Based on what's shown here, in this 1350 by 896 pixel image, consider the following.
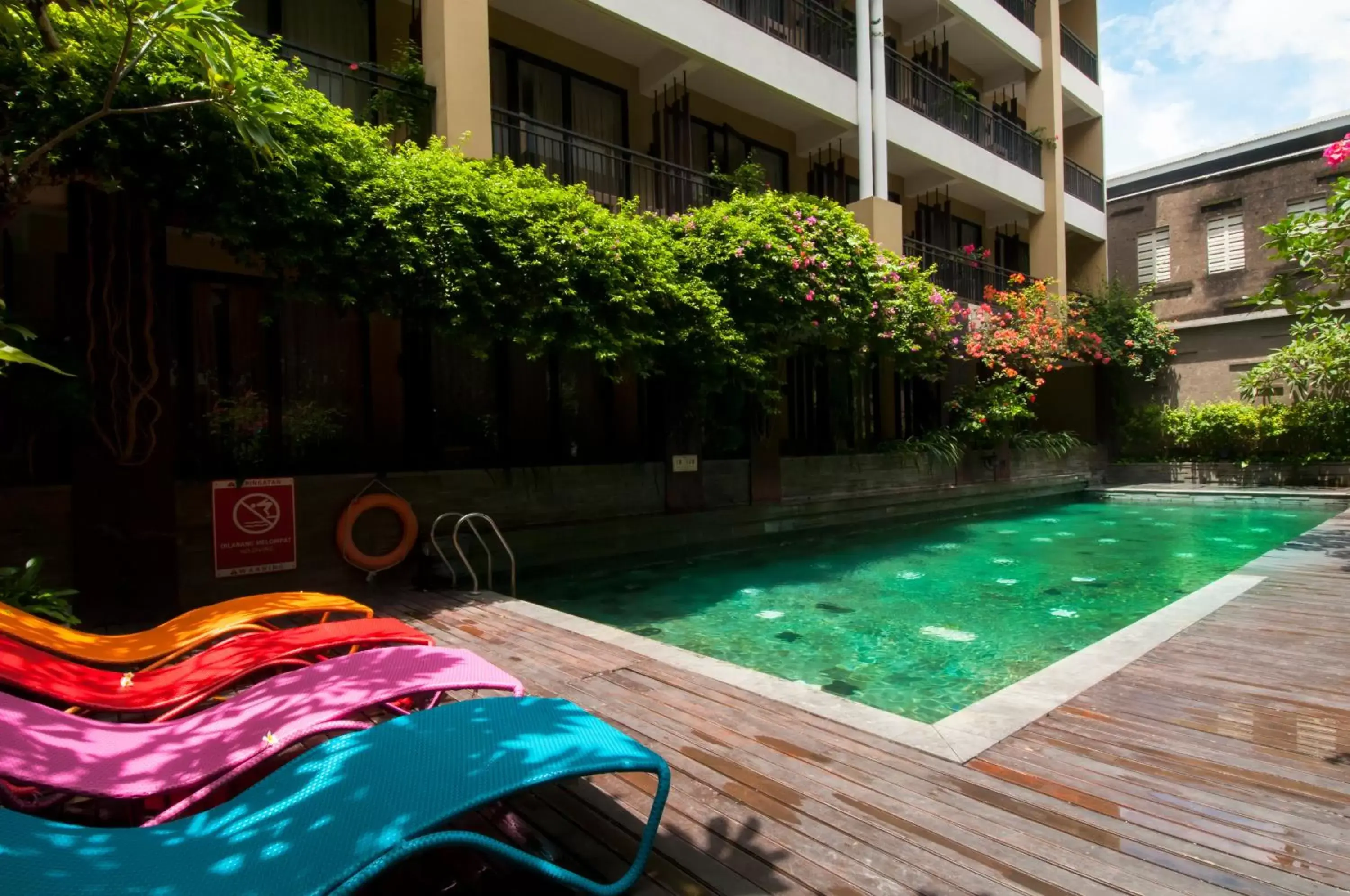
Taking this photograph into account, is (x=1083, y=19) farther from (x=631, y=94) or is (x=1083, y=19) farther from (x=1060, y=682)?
(x=1060, y=682)

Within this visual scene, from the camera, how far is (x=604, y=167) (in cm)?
1055

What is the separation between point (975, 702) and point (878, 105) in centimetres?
1163

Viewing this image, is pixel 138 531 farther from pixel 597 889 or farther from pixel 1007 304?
pixel 1007 304

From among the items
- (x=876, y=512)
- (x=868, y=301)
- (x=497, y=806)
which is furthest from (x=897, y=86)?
(x=497, y=806)

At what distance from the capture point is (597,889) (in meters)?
1.78

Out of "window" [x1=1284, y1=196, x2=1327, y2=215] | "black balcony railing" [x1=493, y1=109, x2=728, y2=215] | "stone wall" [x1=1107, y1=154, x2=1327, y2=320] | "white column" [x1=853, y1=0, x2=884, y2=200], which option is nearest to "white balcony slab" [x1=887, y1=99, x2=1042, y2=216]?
"white column" [x1=853, y1=0, x2=884, y2=200]

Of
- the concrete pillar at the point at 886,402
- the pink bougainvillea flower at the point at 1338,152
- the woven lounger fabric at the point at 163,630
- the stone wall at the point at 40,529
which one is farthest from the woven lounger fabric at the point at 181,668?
the concrete pillar at the point at 886,402

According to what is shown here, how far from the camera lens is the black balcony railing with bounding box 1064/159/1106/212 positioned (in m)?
18.6

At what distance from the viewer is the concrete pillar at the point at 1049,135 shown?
16.9m

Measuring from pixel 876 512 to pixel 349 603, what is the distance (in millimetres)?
10167

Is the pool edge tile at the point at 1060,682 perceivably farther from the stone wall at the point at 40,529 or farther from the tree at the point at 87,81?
the stone wall at the point at 40,529

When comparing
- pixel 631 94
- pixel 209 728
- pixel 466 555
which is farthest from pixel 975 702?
pixel 631 94

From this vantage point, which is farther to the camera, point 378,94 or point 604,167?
point 604,167

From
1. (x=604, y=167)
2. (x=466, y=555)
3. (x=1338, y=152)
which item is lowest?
(x=466, y=555)
